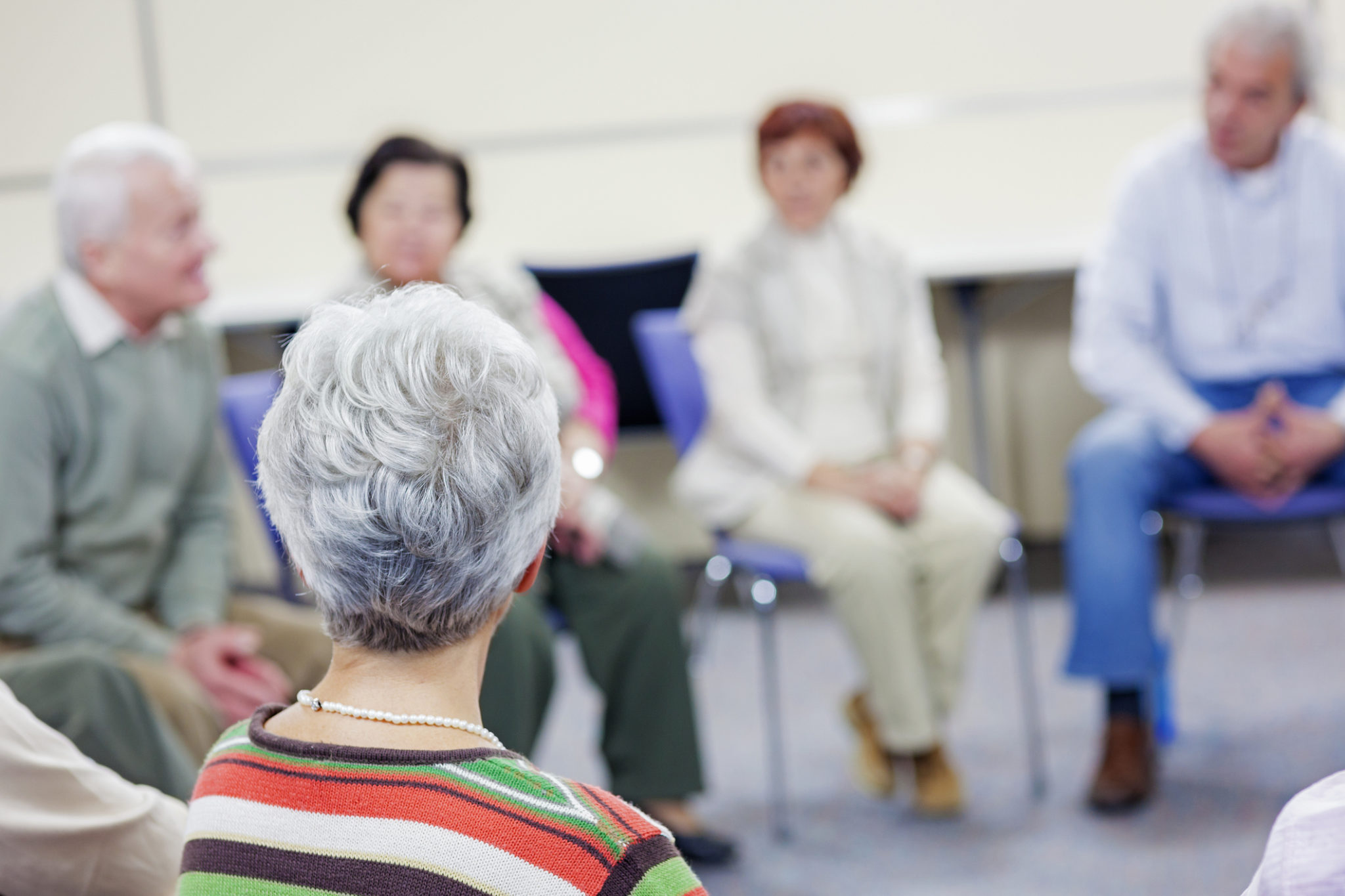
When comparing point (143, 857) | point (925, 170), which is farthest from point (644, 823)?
point (925, 170)

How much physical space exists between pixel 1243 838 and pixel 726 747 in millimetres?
950

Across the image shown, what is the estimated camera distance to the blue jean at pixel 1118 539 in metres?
2.28

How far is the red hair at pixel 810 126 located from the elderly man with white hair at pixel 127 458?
1.06 metres

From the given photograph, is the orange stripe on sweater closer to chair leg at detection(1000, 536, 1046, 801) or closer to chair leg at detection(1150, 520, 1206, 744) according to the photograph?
chair leg at detection(1000, 536, 1046, 801)

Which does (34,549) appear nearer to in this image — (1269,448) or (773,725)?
(773,725)

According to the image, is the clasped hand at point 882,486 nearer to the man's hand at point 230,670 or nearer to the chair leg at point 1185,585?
the chair leg at point 1185,585

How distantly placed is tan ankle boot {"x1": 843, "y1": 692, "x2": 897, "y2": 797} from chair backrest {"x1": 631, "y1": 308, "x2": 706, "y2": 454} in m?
0.56

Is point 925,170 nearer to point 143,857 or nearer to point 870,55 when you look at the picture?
point 870,55

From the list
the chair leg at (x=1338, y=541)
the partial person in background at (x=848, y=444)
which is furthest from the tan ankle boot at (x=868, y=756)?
the chair leg at (x=1338, y=541)

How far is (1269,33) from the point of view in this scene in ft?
7.92

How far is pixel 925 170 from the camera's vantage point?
3.91m

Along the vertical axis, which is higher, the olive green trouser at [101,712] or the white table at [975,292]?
the white table at [975,292]

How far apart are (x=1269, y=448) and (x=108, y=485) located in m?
1.86


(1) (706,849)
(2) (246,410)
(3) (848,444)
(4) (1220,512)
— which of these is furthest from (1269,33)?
(2) (246,410)
